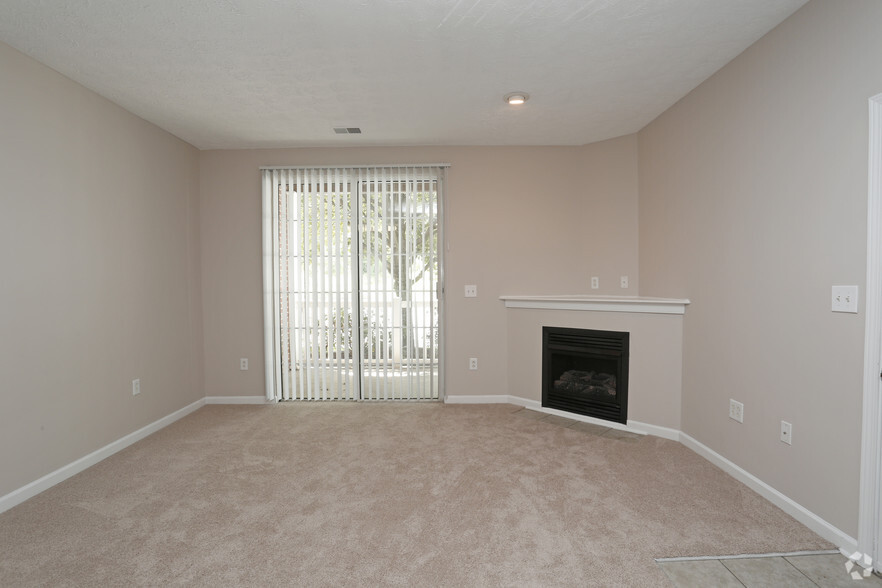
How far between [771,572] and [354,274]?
370 cm

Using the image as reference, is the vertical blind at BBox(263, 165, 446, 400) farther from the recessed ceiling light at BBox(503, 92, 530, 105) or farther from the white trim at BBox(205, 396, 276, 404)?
the recessed ceiling light at BBox(503, 92, 530, 105)

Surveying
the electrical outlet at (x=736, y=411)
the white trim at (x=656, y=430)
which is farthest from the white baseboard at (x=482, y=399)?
the electrical outlet at (x=736, y=411)

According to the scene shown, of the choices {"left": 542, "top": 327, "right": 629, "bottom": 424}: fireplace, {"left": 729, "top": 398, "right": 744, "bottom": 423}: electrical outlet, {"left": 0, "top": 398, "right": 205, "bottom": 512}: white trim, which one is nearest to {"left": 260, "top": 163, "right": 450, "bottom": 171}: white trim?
{"left": 542, "top": 327, "right": 629, "bottom": 424}: fireplace

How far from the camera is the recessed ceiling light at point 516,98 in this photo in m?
3.14

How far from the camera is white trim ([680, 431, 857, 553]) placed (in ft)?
6.57

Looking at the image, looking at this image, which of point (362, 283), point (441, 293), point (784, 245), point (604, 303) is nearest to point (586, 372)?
point (604, 303)

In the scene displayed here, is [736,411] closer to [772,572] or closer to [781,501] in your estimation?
[781,501]

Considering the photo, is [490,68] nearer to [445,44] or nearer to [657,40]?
[445,44]

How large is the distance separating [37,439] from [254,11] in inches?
108

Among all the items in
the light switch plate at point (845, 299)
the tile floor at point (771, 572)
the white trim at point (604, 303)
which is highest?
the light switch plate at point (845, 299)

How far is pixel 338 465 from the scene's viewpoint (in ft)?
9.78

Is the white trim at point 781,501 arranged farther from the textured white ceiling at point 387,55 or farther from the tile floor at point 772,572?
the textured white ceiling at point 387,55

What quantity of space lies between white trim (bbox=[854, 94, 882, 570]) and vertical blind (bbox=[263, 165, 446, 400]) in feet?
10.4

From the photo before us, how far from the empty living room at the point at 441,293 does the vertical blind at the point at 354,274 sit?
3cm
